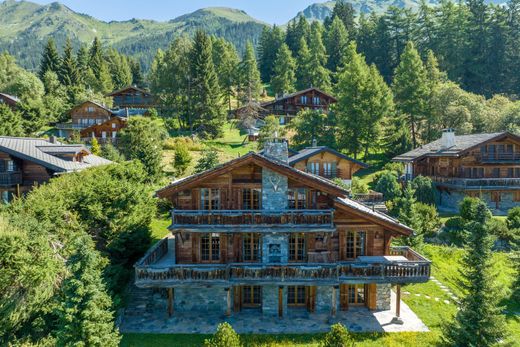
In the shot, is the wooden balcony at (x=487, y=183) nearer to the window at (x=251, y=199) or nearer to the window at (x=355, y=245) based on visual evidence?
the window at (x=355, y=245)

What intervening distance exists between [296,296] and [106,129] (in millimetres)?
48715

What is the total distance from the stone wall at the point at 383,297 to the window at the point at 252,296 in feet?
23.2

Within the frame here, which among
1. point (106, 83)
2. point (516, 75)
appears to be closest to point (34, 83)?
point (106, 83)

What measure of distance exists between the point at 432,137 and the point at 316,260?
45.4 meters

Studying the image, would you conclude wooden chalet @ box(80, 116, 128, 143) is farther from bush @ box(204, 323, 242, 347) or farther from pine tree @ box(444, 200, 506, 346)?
pine tree @ box(444, 200, 506, 346)

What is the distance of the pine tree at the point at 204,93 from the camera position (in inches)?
2596

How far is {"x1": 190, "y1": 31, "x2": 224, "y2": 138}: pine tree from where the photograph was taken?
65.9m

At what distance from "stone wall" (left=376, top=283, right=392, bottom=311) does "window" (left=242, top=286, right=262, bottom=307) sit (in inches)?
279

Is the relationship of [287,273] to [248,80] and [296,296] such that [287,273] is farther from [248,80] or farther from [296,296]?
[248,80]

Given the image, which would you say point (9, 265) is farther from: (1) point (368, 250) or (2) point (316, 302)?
(1) point (368, 250)

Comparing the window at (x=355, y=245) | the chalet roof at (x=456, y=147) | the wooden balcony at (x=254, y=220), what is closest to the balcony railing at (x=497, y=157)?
the chalet roof at (x=456, y=147)

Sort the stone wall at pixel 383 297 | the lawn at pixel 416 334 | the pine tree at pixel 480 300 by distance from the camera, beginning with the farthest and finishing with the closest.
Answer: the stone wall at pixel 383 297 → the lawn at pixel 416 334 → the pine tree at pixel 480 300

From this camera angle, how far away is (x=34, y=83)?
78.0 meters

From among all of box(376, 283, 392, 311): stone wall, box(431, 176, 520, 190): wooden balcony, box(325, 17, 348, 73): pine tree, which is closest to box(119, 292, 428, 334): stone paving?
box(376, 283, 392, 311): stone wall
